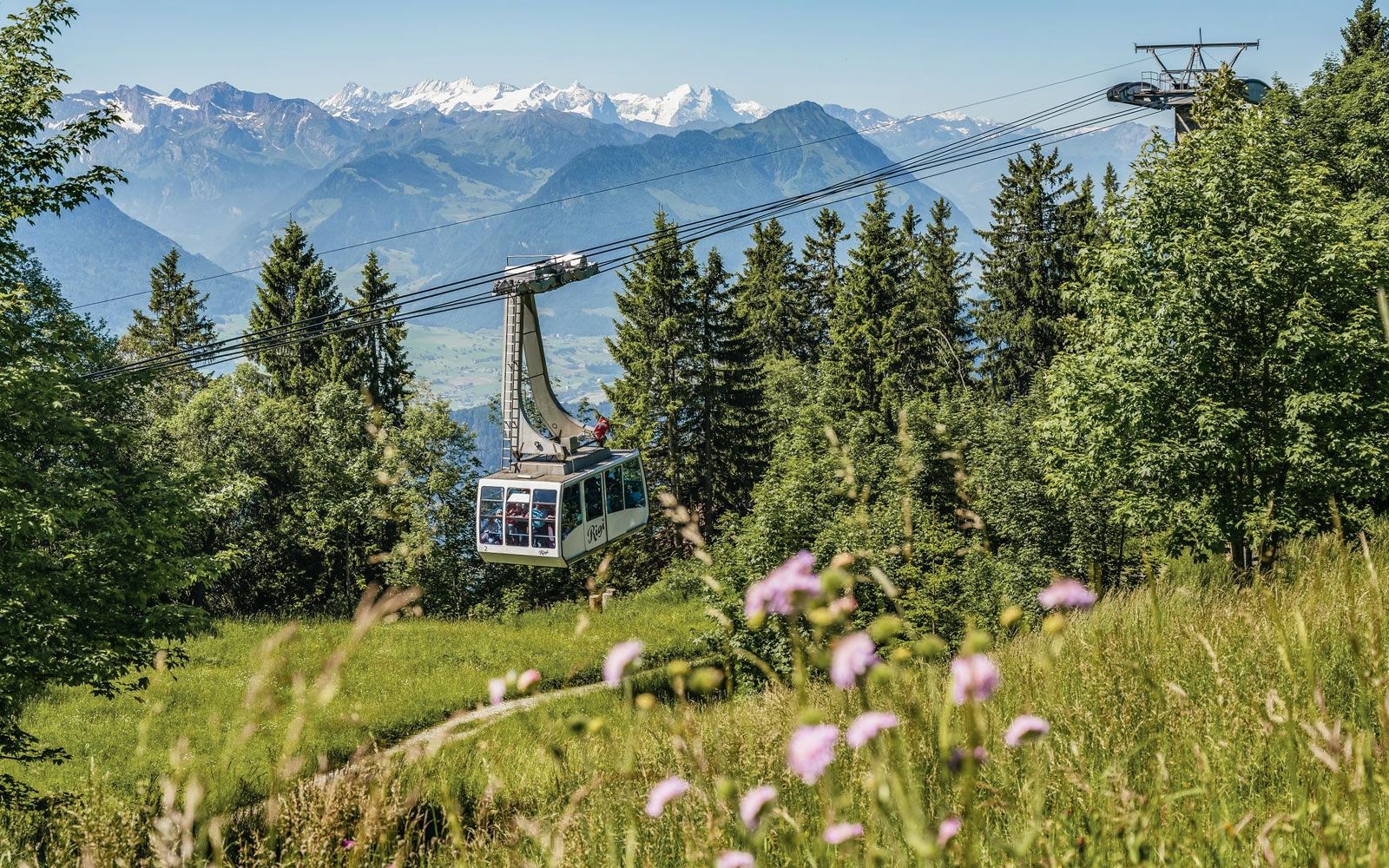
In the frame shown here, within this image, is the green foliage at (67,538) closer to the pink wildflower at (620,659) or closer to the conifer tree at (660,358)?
the pink wildflower at (620,659)

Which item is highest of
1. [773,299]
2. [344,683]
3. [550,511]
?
[773,299]

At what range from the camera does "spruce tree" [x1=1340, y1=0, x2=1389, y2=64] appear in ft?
Answer: 156

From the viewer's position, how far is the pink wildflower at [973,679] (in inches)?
48.4

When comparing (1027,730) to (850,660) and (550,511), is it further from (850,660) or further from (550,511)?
(550,511)

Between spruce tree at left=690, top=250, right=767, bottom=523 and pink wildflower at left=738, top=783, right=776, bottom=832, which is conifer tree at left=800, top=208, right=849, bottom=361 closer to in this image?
spruce tree at left=690, top=250, right=767, bottom=523

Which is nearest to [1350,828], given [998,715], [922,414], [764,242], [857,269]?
[998,715]

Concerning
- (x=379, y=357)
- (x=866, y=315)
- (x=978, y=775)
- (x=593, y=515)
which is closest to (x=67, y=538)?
(x=593, y=515)

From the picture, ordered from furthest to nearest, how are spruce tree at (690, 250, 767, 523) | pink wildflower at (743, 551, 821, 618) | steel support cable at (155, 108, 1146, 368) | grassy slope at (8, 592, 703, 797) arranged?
spruce tree at (690, 250, 767, 523), steel support cable at (155, 108, 1146, 368), grassy slope at (8, 592, 703, 797), pink wildflower at (743, 551, 821, 618)

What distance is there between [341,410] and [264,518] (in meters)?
5.52

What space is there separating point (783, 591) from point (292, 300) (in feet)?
207

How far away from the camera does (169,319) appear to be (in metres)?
62.3

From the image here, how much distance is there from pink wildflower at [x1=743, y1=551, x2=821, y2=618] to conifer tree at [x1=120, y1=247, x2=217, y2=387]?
63556 millimetres

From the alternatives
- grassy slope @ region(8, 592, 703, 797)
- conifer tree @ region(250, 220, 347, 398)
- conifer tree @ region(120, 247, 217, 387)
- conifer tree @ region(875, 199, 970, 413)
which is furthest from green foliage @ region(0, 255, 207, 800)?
conifer tree @ region(120, 247, 217, 387)

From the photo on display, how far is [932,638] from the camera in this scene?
1.61 m
